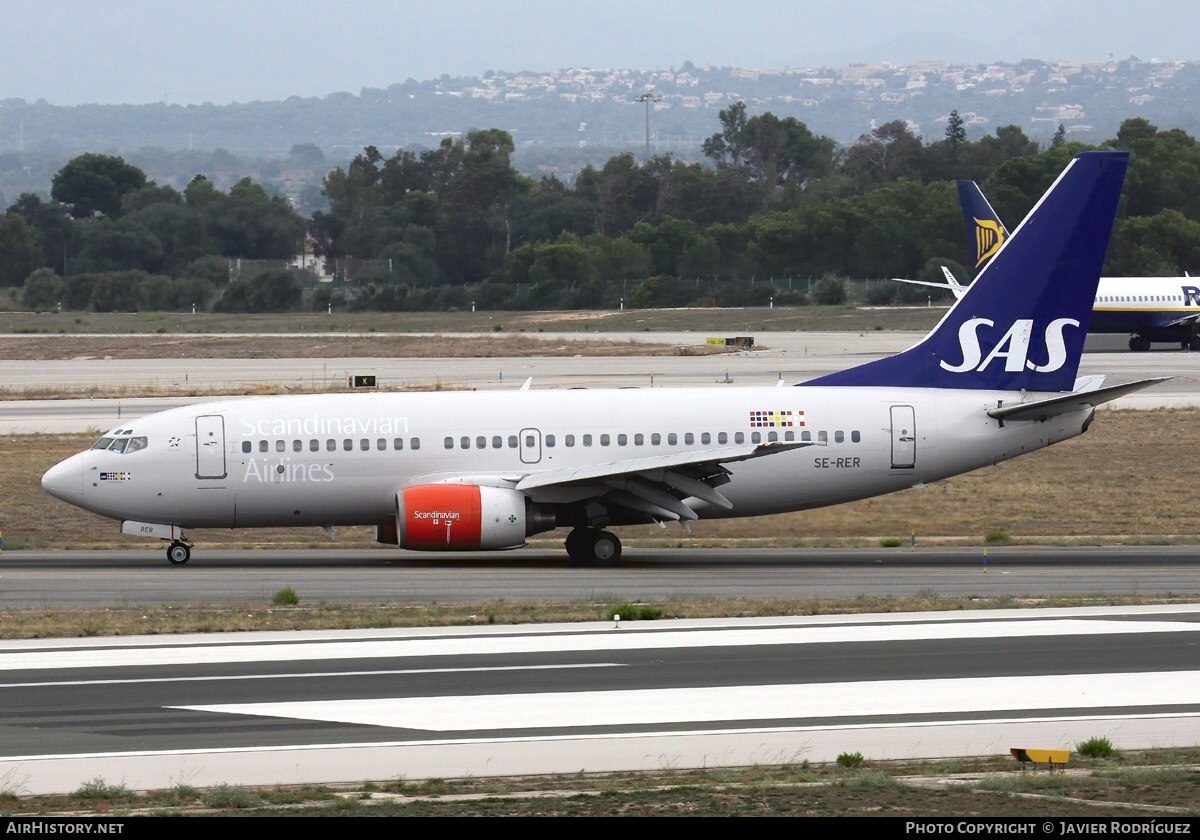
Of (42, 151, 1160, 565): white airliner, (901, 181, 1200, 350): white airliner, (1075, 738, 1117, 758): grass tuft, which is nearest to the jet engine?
(42, 151, 1160, 565): white airliner

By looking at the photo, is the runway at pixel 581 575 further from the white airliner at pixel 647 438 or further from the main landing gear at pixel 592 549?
the white airliner at pixel 647 438

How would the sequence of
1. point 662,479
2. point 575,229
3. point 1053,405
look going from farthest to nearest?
point 575,229 < point 1053,405 < point 662,479

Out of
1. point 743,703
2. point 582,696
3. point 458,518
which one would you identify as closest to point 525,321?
point 458,518

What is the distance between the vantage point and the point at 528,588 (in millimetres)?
29094

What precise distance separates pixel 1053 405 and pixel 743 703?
16082 mm

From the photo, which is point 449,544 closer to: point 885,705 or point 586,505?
point 586,505

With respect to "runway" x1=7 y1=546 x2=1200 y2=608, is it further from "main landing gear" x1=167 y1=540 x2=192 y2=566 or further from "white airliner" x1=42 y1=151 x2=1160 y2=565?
"white airliner" x1=42 y1=151 x2=1160 y2=565

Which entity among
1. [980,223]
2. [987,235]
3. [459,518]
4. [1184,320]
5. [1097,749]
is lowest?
[1097,749]

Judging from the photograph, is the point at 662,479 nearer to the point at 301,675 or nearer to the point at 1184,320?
the point at 301,675

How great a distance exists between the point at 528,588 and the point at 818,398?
27.0 ft

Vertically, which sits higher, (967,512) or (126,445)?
(126,445)

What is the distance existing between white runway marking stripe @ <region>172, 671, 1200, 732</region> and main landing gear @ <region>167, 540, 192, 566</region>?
14.7m

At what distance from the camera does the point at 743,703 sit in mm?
18750
